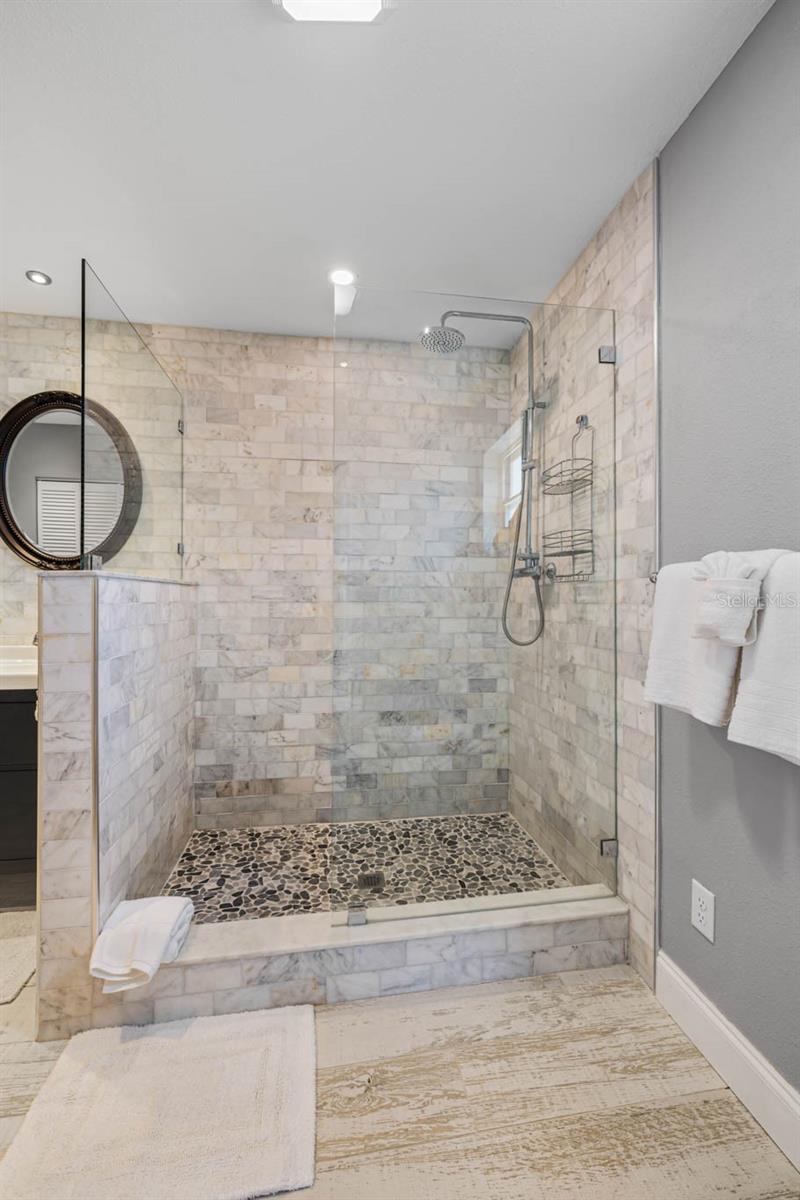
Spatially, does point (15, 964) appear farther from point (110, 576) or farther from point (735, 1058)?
point (735, 1058)

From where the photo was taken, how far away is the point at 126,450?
7.04 ft

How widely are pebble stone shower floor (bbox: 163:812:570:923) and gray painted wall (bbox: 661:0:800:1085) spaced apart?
0.54m

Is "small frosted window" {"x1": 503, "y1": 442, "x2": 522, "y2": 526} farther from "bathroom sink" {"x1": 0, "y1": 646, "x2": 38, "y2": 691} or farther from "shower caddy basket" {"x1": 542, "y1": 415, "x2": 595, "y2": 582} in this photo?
"bathroom sink" {"x1": 0, "y1": 646, "x2": 38, "y2": 691}

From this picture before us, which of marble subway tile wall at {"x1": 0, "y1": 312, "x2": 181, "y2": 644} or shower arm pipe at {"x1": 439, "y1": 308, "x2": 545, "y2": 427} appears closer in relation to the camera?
shower arm pipe at {"x1": 439, "y1": 308, "x2": 545, "y2": 427}

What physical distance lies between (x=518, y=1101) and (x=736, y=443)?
173 cm

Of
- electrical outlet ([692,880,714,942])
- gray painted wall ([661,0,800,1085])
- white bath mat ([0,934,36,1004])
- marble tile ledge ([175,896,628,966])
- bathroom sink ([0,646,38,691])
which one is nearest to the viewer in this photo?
gray painted wall ([661,0,800,1085])

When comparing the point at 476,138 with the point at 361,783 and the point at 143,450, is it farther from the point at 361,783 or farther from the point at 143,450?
the point at 361,783

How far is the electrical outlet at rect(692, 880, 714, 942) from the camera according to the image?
1.46 metres

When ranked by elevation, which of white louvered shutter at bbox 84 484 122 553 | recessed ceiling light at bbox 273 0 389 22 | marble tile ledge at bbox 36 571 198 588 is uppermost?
recessed ceiling light at bbox 273 0 389 22

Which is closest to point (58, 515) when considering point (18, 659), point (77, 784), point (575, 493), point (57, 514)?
point (57, 514)

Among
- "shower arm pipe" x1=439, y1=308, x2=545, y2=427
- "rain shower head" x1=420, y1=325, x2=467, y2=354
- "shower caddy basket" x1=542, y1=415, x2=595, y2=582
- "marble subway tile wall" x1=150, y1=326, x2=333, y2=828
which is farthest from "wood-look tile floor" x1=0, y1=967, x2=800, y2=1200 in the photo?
"rain shower head" x1=420, y1=325, x2=467, y2=354

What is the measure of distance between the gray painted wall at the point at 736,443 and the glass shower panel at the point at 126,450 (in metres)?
1.79

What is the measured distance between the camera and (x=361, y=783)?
1.98 meters

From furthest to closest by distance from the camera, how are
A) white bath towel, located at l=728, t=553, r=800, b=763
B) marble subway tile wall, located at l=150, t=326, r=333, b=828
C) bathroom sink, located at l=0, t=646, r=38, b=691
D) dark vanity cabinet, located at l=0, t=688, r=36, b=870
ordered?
1. marble subway tile wall, located at l=150, t=326, r=333, b=828
2. bathroom sink, located at l=0, t=646, r=38, b=691
3. dark vanity cabinet, located at l=0, t=688, r=36, b=870
4. white bath towel, located at l=728, t=553, r=800, b=763
